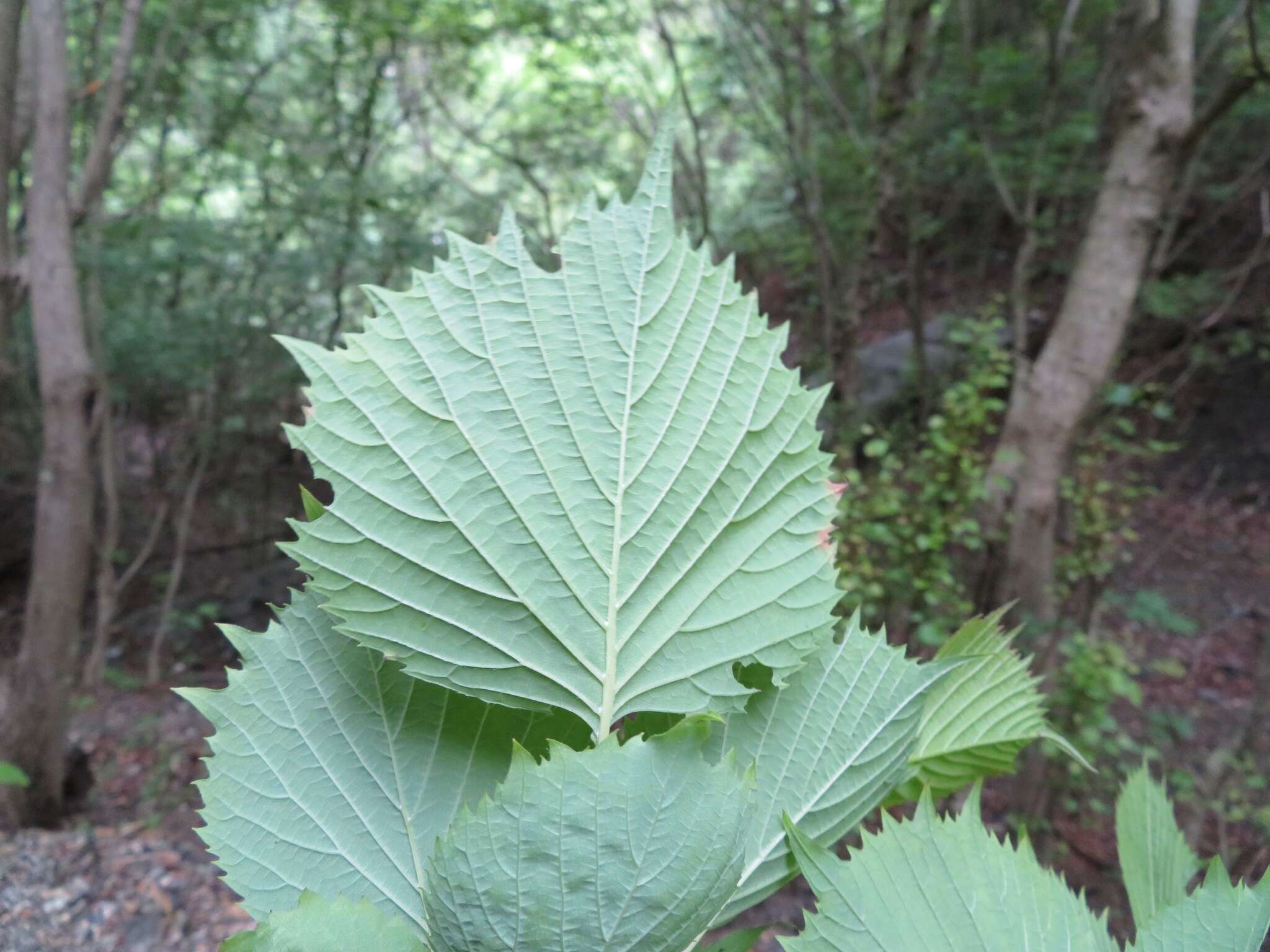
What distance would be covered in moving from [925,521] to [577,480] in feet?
9.67

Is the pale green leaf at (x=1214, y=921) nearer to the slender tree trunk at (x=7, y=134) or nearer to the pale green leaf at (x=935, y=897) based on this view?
the pale green leaf at (x=935, y=897)

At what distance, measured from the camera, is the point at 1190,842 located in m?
2.69

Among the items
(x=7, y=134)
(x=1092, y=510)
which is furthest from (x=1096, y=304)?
(x=7, y=134)

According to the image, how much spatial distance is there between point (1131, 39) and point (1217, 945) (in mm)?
3512

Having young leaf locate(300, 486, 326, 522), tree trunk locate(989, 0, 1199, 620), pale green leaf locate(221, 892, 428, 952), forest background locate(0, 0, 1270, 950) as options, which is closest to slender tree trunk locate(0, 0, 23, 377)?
forest background locate(0, 0, 1270, 950)

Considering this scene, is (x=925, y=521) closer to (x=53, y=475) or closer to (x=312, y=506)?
(x=312, y=506)

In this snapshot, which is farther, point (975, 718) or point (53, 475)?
point (53, 475)

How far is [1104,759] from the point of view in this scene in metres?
3.46

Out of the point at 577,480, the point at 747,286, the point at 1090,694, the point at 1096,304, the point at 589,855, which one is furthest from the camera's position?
the point at 747,286

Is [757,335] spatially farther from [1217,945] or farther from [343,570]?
[1217,945]

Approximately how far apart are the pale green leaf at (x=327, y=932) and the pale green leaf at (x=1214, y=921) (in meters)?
0.48

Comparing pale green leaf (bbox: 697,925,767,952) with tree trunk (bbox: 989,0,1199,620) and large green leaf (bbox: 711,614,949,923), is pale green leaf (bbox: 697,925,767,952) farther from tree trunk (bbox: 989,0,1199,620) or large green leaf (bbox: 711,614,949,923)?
tree trunk (bbox: 989,0,1199,620)

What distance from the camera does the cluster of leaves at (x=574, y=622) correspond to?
0.49m

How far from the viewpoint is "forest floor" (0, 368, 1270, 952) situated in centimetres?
191
